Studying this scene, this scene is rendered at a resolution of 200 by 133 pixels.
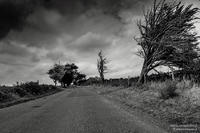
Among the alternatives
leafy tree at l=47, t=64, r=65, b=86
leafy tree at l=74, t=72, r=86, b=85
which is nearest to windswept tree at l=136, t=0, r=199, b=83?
leafy tree at l=47, t=64, r=65, b=86

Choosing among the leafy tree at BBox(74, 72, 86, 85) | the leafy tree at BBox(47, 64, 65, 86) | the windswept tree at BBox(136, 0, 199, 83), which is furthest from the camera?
the leafy tree at BBox(74, 72, 86, 85)

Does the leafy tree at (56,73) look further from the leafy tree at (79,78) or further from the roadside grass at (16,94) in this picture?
the roadside grass at (16,94)

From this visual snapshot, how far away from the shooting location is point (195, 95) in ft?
25.6

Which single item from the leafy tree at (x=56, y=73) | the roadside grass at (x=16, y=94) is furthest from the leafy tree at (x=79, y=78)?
the roadside grass at (x=16, y=94)

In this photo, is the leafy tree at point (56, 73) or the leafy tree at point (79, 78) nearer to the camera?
the leafy tree at point (56, 73)

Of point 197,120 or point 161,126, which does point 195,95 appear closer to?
point 197,120

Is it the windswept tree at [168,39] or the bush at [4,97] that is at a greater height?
the windswept tree at [168,39]

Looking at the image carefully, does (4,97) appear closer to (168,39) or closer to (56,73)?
(168,39)

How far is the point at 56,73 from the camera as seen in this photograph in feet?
295

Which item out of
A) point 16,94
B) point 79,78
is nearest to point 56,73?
point 79,78

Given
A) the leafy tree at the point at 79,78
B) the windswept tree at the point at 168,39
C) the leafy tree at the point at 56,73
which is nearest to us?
the windswept tree at the point at 168,39

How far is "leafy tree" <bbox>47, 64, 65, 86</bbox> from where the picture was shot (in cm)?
9006

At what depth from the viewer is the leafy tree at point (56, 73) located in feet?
295

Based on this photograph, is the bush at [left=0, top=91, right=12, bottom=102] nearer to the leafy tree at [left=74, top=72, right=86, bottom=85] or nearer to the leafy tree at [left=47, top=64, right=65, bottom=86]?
the leafy tree at [left=47, top=64, right=65, bottom=86]
